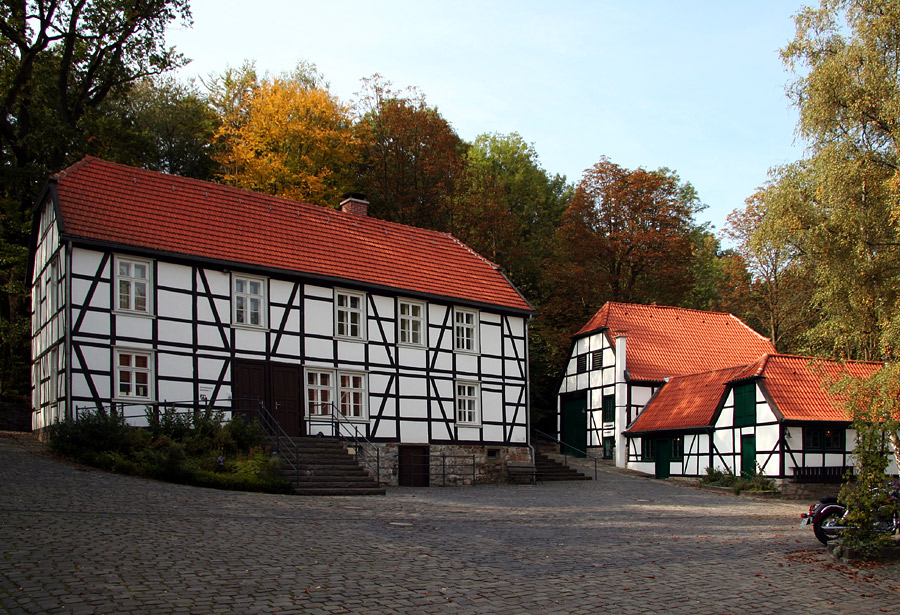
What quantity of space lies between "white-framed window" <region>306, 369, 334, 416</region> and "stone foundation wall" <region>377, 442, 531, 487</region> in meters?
2.10

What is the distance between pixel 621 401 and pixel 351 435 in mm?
14918

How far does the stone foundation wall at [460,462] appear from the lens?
2577cm

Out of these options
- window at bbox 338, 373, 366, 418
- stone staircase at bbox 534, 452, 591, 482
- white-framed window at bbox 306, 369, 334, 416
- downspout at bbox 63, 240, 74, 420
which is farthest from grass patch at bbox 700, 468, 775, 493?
downspout at bbox 63, 240, 74, 420

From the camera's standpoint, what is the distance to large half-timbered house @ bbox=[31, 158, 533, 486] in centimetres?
2127

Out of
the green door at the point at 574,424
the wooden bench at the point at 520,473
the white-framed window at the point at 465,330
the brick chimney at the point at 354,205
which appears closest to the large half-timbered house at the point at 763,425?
the green door at the point at 574,424

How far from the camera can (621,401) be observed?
36.2 meters

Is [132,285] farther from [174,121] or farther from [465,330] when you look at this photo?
[174,121]

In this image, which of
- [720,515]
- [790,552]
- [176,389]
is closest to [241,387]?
[176,389]

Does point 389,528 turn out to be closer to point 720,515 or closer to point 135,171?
point 720,515

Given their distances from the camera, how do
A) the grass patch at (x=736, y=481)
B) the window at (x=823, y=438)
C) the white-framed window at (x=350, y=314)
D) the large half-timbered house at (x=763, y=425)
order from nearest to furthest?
the white-framed window at (x=350, y=314), the grass patch at (x=736, y=481), the large half-timbered house at (x=763, y=425), the window at (x=823, y=438)

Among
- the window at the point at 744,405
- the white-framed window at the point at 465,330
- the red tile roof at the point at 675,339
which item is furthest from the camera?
the red tile roof at the point at 675,339

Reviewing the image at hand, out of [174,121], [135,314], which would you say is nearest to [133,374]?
[135,314]

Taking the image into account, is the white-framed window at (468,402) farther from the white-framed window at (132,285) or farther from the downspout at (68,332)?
the downspout at (68,332)

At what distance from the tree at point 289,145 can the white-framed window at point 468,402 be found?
12.5 metres
